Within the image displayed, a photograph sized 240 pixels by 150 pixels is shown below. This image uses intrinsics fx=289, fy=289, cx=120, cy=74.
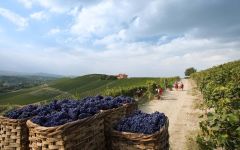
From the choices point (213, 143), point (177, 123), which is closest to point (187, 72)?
point (177, 123)

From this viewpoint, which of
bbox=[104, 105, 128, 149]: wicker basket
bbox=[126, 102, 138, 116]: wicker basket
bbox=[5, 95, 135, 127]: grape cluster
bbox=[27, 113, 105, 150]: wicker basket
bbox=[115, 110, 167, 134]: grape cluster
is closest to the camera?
bbox=[27, 113, 105, 150]: wicker basket

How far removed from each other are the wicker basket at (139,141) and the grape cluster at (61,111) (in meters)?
0.47

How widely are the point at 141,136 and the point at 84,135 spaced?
659 millimetres

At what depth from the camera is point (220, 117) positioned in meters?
3.95

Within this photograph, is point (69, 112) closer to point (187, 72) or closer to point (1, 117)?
point (1, 117)

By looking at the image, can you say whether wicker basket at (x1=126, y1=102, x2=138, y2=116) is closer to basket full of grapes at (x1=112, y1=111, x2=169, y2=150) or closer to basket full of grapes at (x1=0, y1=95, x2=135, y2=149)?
basket full of grapes at (x1=0, y1=95, x2=135, y2=149)

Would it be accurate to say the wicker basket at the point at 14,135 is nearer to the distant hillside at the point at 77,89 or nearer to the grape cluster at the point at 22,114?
the grape cluster at the point at 22,114

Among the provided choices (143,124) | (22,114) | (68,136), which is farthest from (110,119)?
(22,114)

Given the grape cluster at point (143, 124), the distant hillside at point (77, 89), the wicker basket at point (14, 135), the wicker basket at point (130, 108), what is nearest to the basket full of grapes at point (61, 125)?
the wicker basket at point (14, 135)


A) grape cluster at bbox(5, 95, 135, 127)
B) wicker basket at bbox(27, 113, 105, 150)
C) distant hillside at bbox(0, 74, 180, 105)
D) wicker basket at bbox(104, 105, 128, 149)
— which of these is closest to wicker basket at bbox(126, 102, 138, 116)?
grape cluster at bbox(5, 95, 135, 127)

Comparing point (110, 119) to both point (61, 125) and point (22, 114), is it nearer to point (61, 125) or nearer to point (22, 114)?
point (61, 125)

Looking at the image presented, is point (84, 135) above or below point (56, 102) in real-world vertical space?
below

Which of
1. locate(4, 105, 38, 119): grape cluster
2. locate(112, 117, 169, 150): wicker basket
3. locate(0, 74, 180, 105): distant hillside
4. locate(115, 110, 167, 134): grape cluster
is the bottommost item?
locate(0, 74, 180, 105): distant hillside

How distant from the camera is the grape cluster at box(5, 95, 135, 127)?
3291 millimetres
